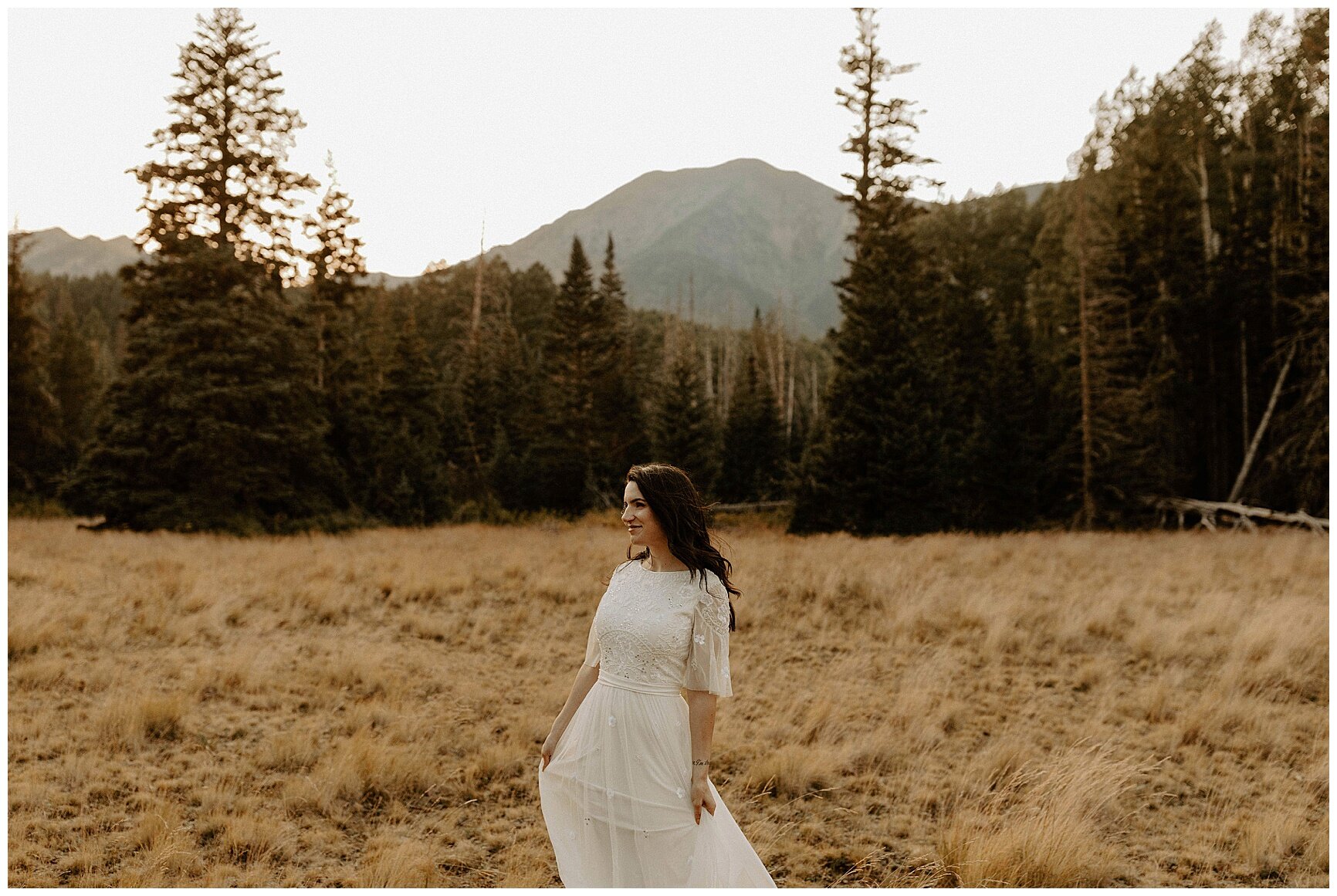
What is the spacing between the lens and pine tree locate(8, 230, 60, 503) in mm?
27722

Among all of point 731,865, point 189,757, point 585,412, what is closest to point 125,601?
point 189,757

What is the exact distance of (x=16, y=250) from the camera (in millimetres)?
29047

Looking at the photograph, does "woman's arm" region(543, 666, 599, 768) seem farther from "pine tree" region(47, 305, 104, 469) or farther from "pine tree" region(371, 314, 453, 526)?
"pine tree" region(47, 305, 104, 469)

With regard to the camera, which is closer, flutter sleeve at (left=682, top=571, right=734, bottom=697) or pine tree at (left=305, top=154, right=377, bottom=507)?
flutter sleeve at (left=682, top=571, right=734, bottom=697)

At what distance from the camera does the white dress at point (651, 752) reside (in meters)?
3.06

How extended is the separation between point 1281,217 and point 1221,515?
29.8ft

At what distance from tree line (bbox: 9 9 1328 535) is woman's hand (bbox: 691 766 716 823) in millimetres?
18671

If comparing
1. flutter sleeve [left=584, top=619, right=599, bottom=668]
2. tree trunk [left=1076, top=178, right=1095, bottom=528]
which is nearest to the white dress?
flutter sleeve [left=584, top=619, right=599, bottom=668]

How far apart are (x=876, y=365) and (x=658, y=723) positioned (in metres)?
19.4

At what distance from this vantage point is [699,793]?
3.04 metres

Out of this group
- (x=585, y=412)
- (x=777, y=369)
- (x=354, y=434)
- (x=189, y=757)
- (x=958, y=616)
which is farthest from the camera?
(x=777, y=369)

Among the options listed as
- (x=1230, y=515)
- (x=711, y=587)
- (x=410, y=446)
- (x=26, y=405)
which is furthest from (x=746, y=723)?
(x=26, y=405)

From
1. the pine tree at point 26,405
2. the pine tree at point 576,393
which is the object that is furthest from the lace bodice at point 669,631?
the pine tree at point 26,405

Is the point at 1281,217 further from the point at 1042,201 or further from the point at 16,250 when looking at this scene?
the point at 16,250
